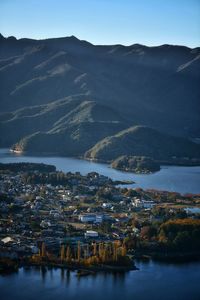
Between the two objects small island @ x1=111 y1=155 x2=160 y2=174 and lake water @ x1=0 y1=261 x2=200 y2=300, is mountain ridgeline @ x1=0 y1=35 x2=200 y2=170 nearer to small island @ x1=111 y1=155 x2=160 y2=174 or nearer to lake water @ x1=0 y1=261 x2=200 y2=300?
small island @ x1=111 y1=155 x2=160 y2=174

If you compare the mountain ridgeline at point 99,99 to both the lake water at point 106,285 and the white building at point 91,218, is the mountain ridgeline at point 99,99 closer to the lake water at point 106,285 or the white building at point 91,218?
the white building at point 91,218

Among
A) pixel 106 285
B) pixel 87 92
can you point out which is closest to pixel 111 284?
pixel 106 285

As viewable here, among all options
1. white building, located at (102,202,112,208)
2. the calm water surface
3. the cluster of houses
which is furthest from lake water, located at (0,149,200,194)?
the calm water surface

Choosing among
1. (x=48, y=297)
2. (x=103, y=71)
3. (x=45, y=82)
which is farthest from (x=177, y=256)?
(x=103, y=71)

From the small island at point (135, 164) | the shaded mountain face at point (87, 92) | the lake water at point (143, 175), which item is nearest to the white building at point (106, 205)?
the lake water at point (143, 175)

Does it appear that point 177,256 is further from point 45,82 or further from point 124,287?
point 45,82

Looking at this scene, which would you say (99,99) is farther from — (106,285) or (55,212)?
(106,285)
